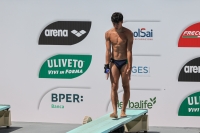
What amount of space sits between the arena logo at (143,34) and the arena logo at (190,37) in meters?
0.52

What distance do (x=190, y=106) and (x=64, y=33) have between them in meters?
2.58

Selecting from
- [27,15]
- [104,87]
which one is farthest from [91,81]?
[27,15]

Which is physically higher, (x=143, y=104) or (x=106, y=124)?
(x=143, y=104)

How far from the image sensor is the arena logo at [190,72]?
10.1 m

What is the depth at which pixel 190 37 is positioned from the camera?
1005cm

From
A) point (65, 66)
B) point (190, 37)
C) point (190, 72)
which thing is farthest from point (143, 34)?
point (65, 66)

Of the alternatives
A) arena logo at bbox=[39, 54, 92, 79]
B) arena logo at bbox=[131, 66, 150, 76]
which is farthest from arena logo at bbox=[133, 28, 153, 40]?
arena logo at bbox=[39, 54, 92, 79]

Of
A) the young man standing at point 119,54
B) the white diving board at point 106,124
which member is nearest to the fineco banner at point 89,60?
the white diving board at point 106,124

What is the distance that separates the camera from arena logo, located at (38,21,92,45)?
1041 centimetres

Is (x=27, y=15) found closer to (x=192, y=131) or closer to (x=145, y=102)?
(x=145, y=102)

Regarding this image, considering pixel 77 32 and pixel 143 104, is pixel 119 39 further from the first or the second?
pixel 143 104

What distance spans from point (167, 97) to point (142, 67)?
678mm

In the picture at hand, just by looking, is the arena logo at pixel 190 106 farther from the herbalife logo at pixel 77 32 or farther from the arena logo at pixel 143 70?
the herbalife logo at pixel 77 32

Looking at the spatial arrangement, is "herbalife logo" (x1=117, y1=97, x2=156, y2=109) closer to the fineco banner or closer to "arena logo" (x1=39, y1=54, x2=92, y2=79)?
the fineco banner
